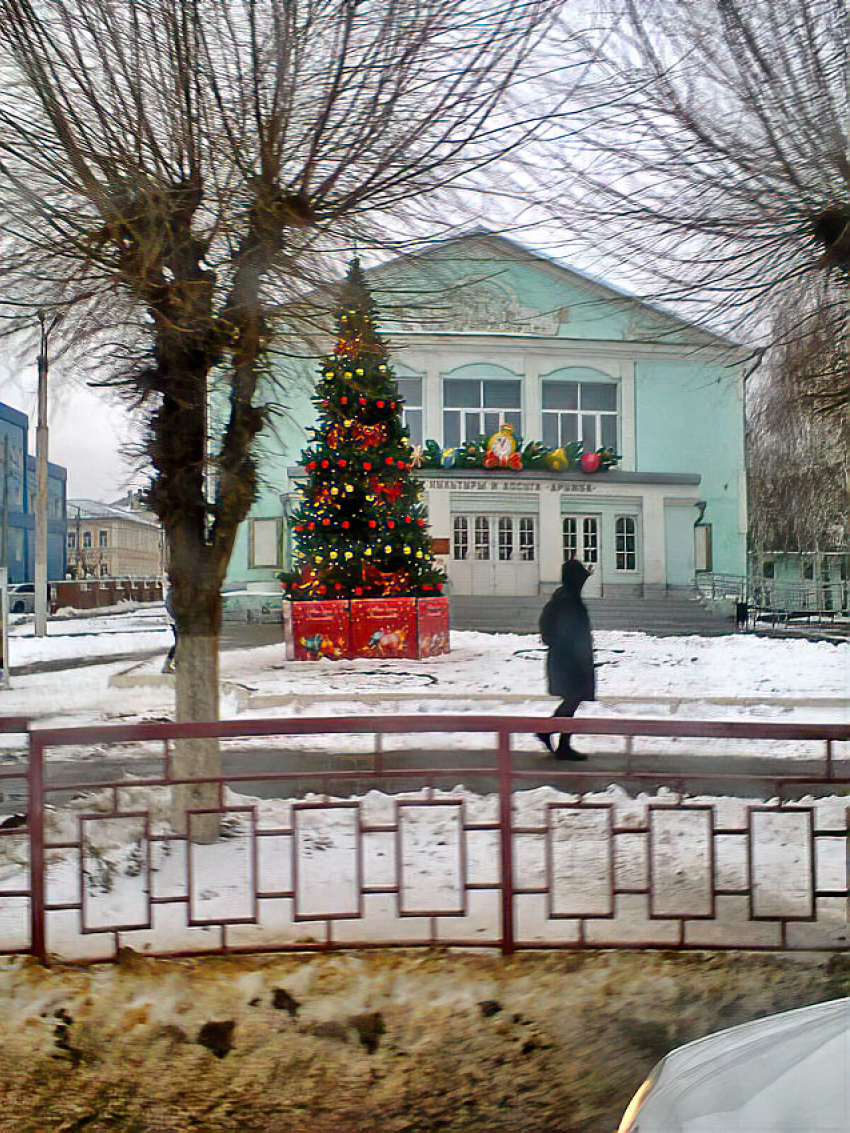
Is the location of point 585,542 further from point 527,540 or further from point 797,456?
point 797,456

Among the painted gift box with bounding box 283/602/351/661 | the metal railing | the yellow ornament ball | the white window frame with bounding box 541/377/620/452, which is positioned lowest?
the painted gift box with bounding box 283/602/351/661

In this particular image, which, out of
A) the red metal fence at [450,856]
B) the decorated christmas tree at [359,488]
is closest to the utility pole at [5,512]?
the red metal fence at [450,856]

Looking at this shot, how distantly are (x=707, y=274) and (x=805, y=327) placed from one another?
44cm

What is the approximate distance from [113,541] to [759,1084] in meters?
2.66

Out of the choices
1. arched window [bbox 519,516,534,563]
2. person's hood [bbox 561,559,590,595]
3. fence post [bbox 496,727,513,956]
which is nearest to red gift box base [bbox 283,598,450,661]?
arched window [bbox 519,516,534,563]

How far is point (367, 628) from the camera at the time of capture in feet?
12.3

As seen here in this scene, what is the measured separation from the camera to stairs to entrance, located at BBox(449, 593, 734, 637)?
3135 millimetres

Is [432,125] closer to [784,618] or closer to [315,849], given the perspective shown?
[784,618]

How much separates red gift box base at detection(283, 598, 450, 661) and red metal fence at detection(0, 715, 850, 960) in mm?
616

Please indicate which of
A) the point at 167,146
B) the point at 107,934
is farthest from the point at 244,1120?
A: the point at 167,146

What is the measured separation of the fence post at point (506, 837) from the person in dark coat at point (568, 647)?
6.3 inches

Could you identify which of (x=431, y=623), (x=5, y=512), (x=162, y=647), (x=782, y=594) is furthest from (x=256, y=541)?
(x=782, y=594)

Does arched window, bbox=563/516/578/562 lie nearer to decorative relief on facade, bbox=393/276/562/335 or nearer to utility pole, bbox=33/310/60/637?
decorative relief on facade, bbox=393/276/562/335

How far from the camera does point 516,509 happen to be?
3012mm
